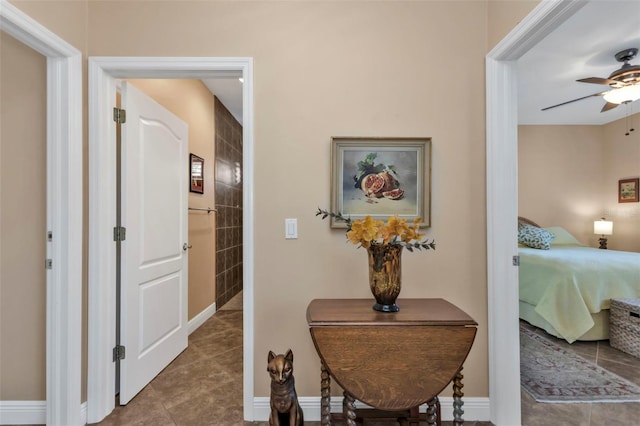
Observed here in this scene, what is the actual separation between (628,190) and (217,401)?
579 centimetres

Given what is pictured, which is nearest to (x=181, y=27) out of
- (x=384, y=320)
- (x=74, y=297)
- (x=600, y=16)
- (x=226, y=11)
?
(x=226, y=11)

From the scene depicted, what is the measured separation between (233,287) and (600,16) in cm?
452

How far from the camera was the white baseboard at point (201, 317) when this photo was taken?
2881 millimetres

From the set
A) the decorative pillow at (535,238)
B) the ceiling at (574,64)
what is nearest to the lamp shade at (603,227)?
the decorative pillow at (535,238)

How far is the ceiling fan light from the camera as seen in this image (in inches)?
100

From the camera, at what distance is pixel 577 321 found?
253 centimetres

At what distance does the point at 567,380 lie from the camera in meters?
2.03

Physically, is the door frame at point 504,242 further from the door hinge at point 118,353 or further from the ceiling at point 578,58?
the door hinge at point 118,353

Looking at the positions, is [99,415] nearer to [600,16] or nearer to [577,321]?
[577,321]

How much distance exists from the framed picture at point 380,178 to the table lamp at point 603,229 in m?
4.52

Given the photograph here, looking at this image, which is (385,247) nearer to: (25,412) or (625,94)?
(25,412)

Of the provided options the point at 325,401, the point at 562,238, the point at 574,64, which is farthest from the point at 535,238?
the point at 325,401

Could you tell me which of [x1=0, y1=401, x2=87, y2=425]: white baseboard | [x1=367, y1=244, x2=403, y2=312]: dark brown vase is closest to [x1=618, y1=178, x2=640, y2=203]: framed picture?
[x1=367, y1=244, x2=403, y2=312]: dark brown vase

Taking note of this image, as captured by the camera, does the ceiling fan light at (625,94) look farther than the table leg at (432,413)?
Yes
